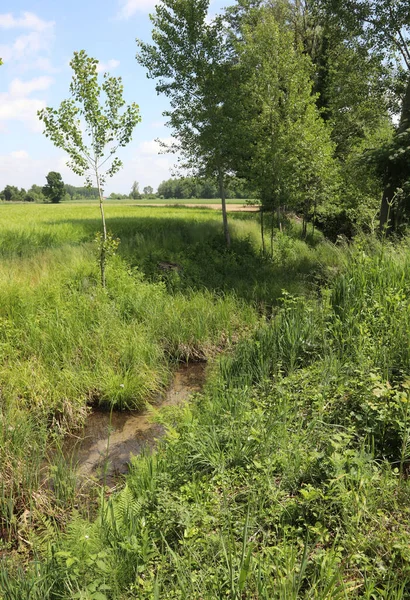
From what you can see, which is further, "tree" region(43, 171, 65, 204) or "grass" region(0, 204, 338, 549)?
"tree" region(43, 171, 65, 204)

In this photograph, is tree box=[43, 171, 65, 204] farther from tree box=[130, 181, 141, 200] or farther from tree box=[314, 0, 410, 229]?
tree box=[314, 0, 410, 229]

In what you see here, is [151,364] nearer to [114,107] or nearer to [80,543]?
[80,543]

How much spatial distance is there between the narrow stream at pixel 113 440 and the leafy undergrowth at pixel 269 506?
588 mm

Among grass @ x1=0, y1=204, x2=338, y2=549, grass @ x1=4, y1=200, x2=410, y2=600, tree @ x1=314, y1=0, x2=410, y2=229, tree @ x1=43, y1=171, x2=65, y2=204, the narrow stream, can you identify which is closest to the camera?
grass @ x1=4, y1=200, x2=410, y2=600

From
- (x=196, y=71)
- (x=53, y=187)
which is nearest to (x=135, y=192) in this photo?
(x=53, y=187)

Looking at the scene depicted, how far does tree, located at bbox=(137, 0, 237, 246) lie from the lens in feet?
43.2

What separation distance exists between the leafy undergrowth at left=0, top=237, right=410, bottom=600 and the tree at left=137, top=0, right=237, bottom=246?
36.5 feet

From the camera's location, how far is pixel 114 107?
8234 mm

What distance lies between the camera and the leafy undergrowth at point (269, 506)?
232 centimetres

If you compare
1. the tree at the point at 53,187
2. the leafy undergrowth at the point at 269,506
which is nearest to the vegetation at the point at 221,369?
the leafy undergrowth at the point at 269,506

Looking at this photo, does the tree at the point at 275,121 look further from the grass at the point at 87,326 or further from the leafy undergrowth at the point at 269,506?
the leafy undergrowth at the point at 269,506

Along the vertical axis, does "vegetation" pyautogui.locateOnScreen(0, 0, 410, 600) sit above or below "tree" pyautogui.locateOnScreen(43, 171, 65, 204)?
below

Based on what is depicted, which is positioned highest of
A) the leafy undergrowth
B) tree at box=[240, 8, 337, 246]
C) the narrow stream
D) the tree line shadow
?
tree at box=[240, 8, 337, 246]

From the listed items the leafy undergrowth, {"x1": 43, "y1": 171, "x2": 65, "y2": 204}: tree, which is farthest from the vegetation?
{"x1": 43, "y1": 171, "x2": 65, "y2": 204}: tree
